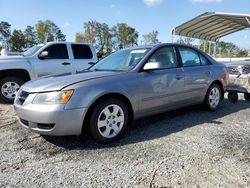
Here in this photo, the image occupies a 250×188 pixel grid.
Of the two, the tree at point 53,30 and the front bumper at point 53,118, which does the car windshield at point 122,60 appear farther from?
the tree at point 53,30

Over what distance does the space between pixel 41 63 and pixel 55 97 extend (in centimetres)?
454

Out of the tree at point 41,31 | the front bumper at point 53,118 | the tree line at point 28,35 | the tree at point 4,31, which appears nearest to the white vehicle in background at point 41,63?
the front bumper at point 53,118

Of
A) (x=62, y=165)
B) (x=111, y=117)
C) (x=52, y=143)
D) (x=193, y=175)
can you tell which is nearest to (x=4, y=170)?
(x=62, y=165)

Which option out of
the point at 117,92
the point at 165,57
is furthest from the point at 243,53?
the point at 117,92

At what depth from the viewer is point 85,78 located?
428 cm

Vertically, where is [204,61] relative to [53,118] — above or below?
above

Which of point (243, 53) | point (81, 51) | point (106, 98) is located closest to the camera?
point (106, 98)

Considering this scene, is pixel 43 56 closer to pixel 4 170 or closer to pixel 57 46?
pixel 57 46

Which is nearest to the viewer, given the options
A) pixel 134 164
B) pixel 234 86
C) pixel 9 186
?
pixel 9 186

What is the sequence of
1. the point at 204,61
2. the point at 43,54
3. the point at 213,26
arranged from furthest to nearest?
1. the point at 213,26
2. the point at 43,54
3. the point at 204,61

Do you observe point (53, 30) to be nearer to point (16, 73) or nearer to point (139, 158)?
point (16, 73)

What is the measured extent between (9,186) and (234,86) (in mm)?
6335

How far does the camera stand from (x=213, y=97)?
637cm

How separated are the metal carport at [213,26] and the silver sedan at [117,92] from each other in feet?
48.2
